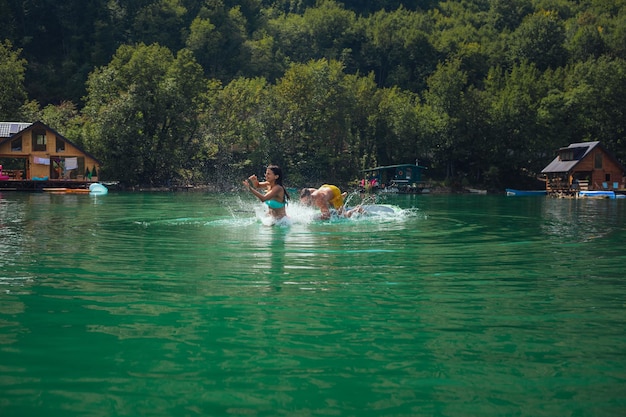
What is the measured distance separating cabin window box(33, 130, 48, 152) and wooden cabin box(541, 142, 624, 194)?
47966 millimetres

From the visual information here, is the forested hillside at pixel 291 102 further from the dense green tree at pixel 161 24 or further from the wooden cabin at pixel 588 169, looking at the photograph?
the wooden cabin at pixel 588 169

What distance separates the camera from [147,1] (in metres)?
113

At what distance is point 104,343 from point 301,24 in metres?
131

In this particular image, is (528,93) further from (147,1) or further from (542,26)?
(147,1)

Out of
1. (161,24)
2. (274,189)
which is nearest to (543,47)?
(161,24)

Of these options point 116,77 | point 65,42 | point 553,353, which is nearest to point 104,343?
point 553,353

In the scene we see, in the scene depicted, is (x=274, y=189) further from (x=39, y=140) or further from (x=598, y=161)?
(x=598, y=161)

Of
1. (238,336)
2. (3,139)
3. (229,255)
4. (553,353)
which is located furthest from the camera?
(3,139)

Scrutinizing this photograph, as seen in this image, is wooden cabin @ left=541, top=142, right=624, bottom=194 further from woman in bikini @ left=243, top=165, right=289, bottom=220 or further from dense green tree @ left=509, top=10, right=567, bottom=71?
woman in bikini @ left=243, top=165, right=289, bottom=220

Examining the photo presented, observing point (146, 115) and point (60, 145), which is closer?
point (60, 145)

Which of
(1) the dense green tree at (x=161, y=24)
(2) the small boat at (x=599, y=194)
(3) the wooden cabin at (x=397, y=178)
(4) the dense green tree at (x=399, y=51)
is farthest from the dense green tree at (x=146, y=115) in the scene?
(4) the dense green tree at (x=399, y=51)

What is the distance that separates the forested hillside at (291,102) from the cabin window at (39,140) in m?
6.22

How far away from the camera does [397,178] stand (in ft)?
230

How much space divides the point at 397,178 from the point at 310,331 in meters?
64.0
